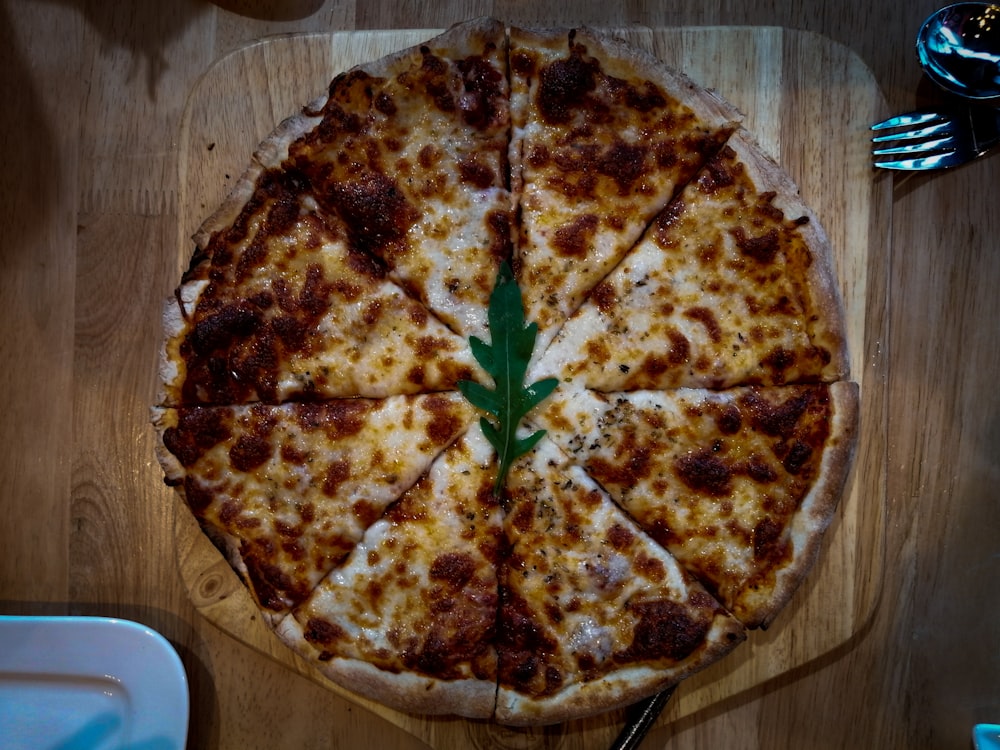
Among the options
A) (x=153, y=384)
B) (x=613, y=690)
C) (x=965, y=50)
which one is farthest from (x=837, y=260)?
(x=153, y=384)

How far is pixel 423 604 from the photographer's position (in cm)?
291

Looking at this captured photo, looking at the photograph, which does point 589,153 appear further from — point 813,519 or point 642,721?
point 642,721

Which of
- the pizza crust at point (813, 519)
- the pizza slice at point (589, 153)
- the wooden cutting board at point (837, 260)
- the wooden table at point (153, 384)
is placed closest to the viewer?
the pizza crust at point (813, 519)

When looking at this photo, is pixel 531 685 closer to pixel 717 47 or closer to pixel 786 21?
pixel 717 47

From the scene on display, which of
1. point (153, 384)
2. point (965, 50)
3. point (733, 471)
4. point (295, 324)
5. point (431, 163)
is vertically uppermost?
point (965, 50)

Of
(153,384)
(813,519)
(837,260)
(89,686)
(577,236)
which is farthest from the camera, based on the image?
(153,384)

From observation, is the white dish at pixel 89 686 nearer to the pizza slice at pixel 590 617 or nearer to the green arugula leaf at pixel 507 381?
the pizza slice at pixel 590 617

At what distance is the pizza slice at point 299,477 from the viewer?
2967 mm

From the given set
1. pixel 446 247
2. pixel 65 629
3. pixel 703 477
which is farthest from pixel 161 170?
pixel 703 477

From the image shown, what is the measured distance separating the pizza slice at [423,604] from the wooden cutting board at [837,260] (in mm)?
290

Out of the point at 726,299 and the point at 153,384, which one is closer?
the point at 726,299

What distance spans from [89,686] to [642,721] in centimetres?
222

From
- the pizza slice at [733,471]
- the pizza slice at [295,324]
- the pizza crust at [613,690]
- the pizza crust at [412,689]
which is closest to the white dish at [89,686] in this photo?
the pizza crust at [412,689]

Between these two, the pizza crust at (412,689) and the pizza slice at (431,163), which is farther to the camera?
the pizza slice at (431,163)
